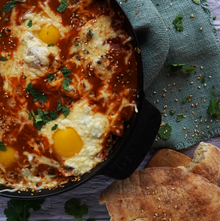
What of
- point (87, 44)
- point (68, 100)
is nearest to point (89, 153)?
point (68, 100)

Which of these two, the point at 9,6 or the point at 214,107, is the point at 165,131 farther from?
the point at 9,6

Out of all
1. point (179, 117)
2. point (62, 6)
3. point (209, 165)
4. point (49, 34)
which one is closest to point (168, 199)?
point (209, 165)

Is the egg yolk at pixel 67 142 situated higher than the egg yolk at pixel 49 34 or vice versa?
the egg yolk at pixel 49 34

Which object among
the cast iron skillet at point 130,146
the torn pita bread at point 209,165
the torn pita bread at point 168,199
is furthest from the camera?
the torn pita bread at point 209,165

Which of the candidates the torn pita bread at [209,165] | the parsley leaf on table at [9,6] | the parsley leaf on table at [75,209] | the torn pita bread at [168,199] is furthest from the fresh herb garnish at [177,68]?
the parsley leaf on table at [75,209]

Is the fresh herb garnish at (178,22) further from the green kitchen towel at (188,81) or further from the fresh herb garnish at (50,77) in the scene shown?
the fresh herb garnish at (50,77)

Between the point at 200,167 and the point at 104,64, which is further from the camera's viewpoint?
the point at 200,167

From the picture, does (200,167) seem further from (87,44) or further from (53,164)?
(87,44)

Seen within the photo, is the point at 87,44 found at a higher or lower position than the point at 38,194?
higher
